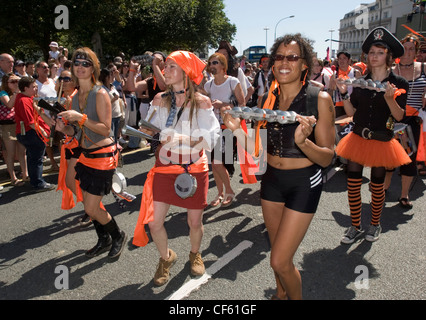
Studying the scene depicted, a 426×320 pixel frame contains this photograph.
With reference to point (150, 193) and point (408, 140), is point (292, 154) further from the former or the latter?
point (408, 140)

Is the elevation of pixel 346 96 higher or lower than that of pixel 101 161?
higher

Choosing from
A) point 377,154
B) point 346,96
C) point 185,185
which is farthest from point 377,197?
point 185,185

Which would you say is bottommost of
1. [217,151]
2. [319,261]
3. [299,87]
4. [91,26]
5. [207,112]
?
[319,261]

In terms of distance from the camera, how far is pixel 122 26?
27297mm

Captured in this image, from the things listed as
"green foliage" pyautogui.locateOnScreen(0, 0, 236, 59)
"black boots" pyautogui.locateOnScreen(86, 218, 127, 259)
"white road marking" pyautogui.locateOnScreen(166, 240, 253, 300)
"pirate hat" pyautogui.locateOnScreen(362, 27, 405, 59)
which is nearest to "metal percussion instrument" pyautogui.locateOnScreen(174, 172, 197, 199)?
"white road marking" pyautogui.locateOnScreen(166, 240, 253, 300)

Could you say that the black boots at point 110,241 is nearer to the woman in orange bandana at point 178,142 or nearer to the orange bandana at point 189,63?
the woman in orange bandana at point 178,142

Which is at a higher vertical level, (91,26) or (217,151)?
(91,26)

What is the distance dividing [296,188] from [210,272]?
4.88 feet

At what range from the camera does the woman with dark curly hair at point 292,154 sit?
249 cm

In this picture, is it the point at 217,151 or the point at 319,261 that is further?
the point at 217,151

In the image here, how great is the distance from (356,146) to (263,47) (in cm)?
3787

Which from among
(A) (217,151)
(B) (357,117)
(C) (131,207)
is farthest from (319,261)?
(C) (131,207)

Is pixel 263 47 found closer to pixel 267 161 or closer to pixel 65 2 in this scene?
pixel 65 2

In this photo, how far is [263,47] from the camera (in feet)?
130
